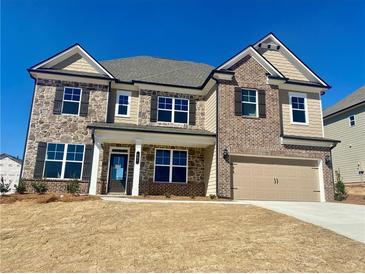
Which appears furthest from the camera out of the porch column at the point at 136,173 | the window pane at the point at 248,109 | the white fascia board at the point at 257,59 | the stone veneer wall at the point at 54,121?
the white fascia board at the point at 257,59

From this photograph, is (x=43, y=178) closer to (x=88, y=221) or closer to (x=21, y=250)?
(x=88, y=221)

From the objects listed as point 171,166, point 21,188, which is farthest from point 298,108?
point 21,188

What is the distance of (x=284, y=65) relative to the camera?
1794 cm

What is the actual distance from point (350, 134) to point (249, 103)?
12.9m

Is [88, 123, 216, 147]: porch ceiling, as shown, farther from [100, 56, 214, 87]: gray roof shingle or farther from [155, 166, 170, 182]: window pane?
[100, 56, 214, 87]: gray roof shingle

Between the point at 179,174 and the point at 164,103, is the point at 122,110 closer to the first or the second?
the point at 164,103

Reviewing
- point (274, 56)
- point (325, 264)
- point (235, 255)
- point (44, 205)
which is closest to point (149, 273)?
point (235, 255)

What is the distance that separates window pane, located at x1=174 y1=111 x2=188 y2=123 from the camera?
1694 centimetres

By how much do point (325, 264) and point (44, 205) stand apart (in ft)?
29.3

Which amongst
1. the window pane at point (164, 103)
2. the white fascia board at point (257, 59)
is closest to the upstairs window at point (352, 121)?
the white fascia board at point (257, 59)

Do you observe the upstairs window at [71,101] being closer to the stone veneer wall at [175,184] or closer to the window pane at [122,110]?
the window pane at [122,110]

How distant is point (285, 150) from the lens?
15391 millimetres

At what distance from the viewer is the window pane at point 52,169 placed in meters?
14.6

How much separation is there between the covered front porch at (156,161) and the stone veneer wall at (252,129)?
0.87 meters
